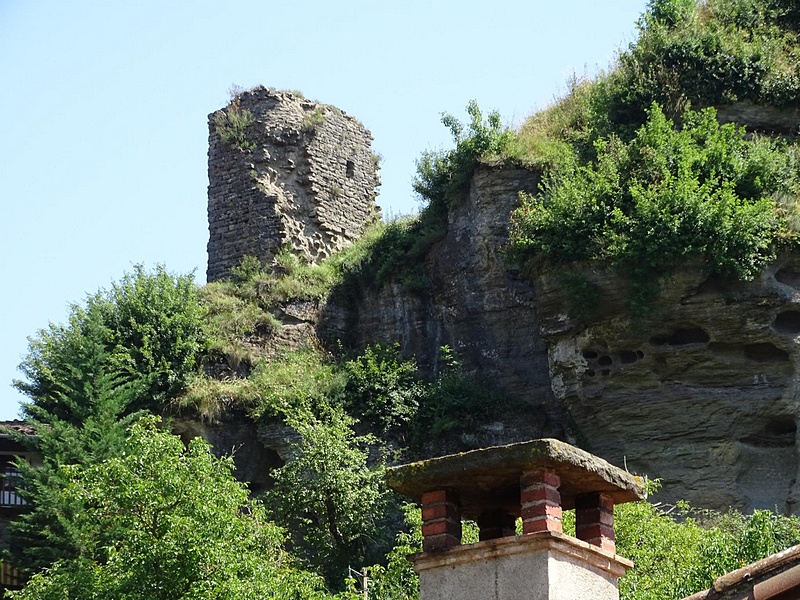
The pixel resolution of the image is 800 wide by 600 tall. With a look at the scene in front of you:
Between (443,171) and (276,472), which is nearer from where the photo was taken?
(276,472)

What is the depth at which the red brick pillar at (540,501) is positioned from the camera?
32.7 feet

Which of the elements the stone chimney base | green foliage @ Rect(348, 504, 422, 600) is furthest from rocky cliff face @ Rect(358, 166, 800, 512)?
the stone chimney base

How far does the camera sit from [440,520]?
10523 millimetres

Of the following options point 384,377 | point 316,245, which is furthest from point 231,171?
point 384,377

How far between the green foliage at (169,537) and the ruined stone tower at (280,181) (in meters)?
9.59

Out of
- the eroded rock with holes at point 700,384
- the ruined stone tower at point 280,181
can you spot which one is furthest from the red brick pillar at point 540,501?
the ruined stone tower at point 280,181

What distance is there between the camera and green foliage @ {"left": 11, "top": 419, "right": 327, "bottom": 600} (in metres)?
18.8

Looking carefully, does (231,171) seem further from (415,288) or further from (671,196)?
(671,196)

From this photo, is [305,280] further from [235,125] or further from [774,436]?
[774,436]

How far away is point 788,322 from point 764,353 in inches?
24.2

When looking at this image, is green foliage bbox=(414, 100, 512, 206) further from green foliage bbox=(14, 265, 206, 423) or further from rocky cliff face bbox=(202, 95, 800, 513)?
green foliage bbox=(14, 265, 206, 423)

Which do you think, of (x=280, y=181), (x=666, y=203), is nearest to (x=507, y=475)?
(x=666, y=203)

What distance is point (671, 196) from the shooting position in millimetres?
23938

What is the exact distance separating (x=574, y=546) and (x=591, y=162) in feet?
54.7
